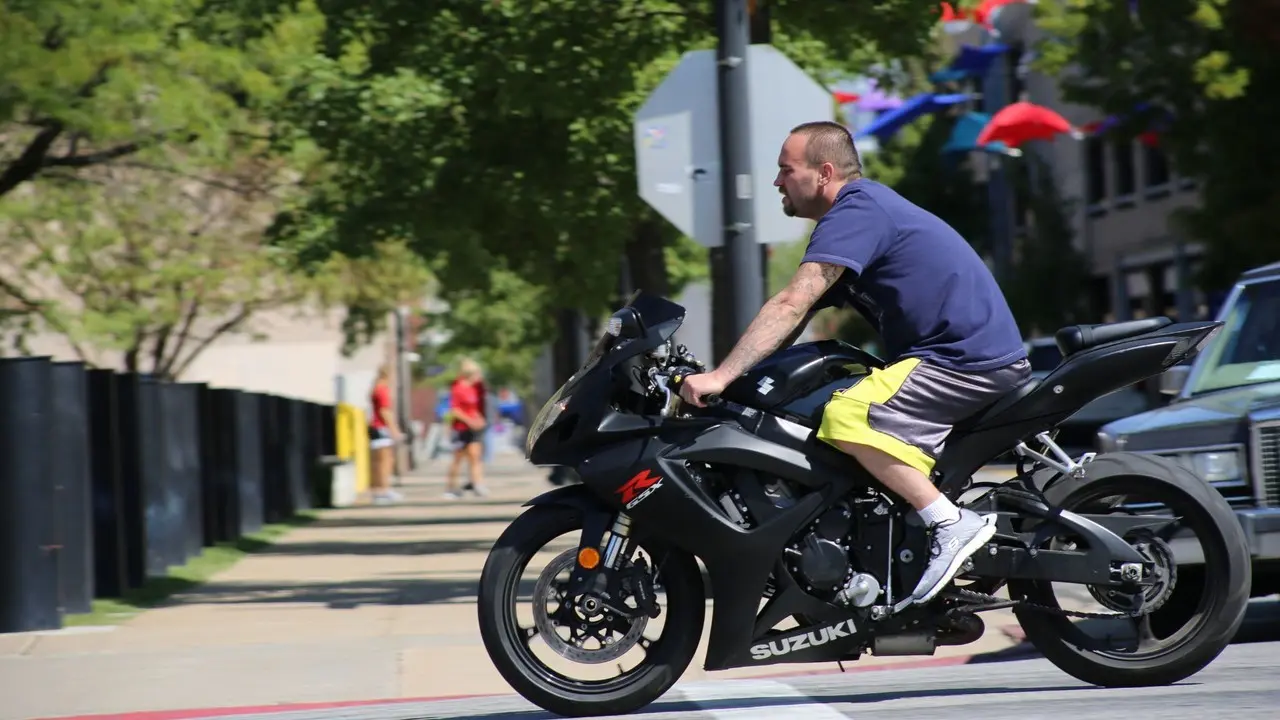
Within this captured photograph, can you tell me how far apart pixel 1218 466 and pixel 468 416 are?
18768mm

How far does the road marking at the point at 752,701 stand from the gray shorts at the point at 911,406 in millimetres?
860

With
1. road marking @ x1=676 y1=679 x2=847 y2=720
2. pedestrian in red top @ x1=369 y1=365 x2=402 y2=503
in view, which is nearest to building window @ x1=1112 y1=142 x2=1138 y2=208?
pedestrian in red top @ x1=369 y1=365 x2=402 y2=503

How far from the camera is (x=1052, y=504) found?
6.67 meters

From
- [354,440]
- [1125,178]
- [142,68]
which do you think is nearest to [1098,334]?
[142,68]

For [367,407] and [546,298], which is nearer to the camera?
[546,298]

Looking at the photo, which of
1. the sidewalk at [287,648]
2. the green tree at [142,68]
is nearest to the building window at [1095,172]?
the green tree at [142,68]

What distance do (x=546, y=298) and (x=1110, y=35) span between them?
7545mm

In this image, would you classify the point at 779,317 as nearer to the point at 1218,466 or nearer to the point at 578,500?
the point at 578,500

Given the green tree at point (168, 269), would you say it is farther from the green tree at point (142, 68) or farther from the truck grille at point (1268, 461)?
the truck grille at point (1268, 461)

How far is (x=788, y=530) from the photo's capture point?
21.2 feet

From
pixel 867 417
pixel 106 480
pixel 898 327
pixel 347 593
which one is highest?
pixel 898 327

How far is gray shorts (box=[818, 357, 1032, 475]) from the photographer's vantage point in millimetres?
6355

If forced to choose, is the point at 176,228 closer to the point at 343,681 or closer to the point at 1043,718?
the point at 343,681

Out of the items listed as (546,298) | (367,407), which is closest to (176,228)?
(546,298)
